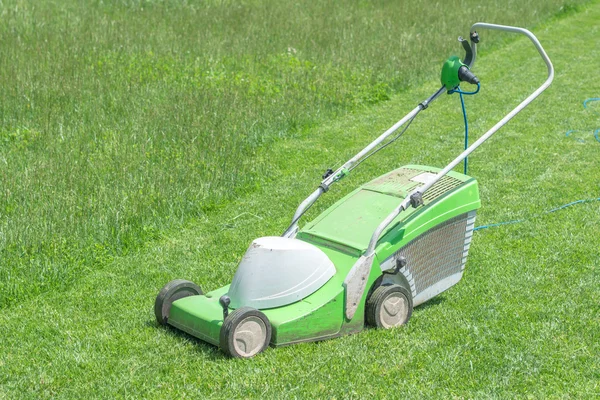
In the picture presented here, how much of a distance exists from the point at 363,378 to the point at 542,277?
1.63 meters

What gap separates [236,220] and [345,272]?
79.2 inches

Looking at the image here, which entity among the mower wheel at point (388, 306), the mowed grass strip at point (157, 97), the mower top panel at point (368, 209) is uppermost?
the mower top panel at point (368, 209)

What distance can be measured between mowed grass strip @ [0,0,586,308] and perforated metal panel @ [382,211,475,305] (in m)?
1.98

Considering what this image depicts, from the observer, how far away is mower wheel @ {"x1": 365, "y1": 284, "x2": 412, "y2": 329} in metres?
4.08

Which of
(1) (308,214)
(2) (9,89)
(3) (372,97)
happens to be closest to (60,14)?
(2) (9,89)

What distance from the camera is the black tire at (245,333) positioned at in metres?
3.73

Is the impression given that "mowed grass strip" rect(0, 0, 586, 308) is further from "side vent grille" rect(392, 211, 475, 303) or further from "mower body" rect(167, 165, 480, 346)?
"side vent grille" rect(392, 211, 475, 303)

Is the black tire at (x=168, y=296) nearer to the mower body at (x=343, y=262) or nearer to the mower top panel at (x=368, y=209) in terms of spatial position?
the mower body at (x=343, y=262)

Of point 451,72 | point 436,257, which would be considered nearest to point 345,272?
point 436,257

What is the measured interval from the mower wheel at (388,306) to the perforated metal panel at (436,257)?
118mm

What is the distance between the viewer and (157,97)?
8.02m

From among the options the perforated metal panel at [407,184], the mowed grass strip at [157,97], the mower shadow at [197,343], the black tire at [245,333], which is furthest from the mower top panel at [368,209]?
the mowed grass strip at [157,97]

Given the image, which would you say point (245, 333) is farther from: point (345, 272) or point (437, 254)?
point (437, 254)

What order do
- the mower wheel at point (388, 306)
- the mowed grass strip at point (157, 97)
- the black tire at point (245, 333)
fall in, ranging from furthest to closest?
the mowed grass strip at point (157, 97)
the mower wheel at point (388, 306)
the black tire at point (245, 333)
